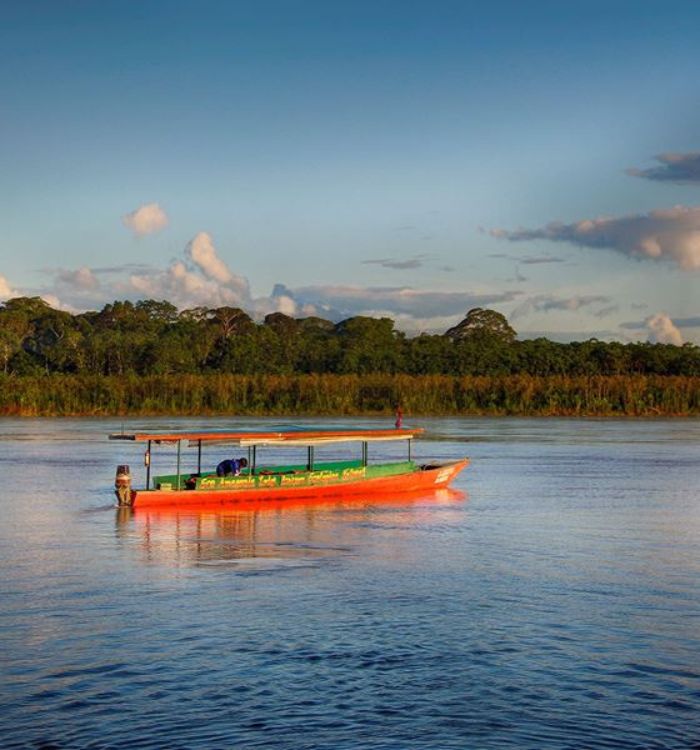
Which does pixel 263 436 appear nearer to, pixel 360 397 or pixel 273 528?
pixel 273 528

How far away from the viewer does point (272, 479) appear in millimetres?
24891

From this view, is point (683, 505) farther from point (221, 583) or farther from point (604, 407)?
point (604, 407)

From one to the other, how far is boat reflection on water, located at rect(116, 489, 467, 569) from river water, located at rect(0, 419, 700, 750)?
2.9 inches

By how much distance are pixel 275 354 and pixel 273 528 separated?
236 ft

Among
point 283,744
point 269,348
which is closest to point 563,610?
point 283,744

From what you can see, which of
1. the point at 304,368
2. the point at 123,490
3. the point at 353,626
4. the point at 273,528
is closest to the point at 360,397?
the point at 304,368

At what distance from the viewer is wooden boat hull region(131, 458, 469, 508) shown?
76.4 ft

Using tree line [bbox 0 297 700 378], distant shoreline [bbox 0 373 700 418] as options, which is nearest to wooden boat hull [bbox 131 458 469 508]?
distant shoreline [bbox 0 373 700 418]

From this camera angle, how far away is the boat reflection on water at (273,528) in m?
18.1

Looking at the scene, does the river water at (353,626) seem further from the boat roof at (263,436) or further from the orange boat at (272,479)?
the boat roof at (263,436)

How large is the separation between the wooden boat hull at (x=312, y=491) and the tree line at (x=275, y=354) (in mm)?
54728

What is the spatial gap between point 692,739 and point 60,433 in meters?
45.4

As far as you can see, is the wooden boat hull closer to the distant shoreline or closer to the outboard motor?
the outboard motor

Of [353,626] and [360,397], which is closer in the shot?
[353,626]
